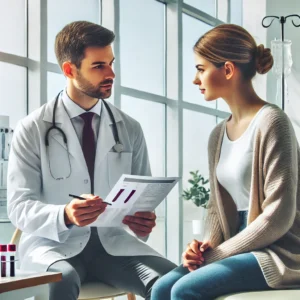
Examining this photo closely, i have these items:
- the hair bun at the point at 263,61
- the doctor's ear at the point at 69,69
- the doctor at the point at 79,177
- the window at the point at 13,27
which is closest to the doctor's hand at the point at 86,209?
the doctor at the point at 79,177

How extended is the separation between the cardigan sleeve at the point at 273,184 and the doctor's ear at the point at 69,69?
90cm

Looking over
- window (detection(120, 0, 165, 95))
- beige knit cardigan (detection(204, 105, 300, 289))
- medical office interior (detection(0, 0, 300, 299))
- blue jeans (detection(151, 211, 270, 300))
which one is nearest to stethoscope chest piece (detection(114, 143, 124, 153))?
beige knit cardigan (detection(204, 105, 300, 289))

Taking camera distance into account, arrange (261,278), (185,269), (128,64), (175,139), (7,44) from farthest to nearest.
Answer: (175,139), (128,64), (7,44), (185,269), (261,278)

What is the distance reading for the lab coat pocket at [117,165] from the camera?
250 cm

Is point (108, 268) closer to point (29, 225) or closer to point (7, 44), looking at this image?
point (29, 225)

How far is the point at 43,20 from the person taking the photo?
3.12 metres

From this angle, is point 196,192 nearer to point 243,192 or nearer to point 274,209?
point 243,192

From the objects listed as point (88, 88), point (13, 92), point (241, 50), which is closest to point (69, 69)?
point (88, 88)

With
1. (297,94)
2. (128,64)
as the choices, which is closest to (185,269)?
(128,64)

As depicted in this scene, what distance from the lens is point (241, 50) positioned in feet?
7.22

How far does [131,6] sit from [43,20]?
1132mm

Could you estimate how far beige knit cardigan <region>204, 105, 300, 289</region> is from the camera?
6.21 feet

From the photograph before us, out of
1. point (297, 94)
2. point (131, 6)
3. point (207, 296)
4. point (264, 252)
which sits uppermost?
point (131, 6)

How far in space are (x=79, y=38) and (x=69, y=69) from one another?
0.13 meters
